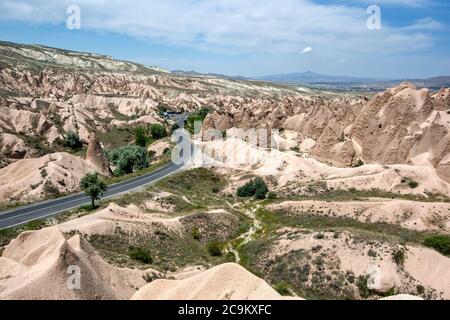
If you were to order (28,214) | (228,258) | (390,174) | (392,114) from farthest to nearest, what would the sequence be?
(392,114), (390,174), (28,214), (228,258)

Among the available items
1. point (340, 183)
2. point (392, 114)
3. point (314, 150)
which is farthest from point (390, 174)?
point (314, 150)

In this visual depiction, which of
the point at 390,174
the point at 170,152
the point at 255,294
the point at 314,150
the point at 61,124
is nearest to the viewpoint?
the point at 255,294

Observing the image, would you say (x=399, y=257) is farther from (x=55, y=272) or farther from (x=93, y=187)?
(x=93, y=187)

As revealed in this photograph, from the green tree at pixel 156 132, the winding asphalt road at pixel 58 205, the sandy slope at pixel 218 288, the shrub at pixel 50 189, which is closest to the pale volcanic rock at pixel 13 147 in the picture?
the shrub at pixel 50 189

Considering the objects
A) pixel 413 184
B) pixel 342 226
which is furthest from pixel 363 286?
pixel 413 184

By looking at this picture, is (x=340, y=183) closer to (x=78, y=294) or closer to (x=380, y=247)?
(x=380, y=247)
